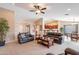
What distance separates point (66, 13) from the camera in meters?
3.34

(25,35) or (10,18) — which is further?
(25,35)

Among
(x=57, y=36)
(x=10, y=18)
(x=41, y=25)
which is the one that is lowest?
(x=57, y=36)

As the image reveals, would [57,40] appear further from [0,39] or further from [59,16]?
[0,39]

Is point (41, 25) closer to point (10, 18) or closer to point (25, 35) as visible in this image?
point (25, 35)

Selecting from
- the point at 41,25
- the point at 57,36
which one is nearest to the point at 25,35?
the point at 41,25

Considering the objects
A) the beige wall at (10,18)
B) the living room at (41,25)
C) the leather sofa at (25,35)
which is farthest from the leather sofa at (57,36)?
the beige wall at (10,18)

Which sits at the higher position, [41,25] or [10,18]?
[10,18]

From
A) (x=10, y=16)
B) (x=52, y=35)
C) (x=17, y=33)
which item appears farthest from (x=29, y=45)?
(x=10, y=16)

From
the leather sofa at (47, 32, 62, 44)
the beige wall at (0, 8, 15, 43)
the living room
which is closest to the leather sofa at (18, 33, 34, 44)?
the living room

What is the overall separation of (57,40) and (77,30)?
806 mm

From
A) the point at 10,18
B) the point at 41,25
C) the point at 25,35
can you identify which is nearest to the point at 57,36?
the point at 41,25

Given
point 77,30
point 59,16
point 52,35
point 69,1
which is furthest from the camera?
point 52,35

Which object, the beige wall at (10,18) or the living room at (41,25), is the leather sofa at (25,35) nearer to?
the living room at (41,25)

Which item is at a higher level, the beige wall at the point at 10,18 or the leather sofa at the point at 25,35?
the beige wall at the point at 10,18
